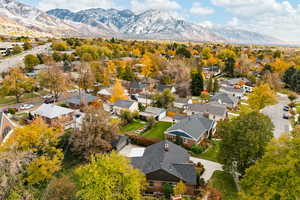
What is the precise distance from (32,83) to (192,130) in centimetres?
4603

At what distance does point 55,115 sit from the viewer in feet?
134

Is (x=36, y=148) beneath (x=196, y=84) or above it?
beneath

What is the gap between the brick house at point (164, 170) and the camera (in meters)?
23.3

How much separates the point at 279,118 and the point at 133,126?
34.1 m

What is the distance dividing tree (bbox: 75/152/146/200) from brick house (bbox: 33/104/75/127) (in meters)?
25.4

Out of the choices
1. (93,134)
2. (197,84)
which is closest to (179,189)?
(93,134)

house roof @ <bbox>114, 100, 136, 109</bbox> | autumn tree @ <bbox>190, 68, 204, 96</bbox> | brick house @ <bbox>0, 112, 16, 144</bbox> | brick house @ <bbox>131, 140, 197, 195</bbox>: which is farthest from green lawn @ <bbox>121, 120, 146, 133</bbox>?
autumn tree @ <bbox>190, 68, 204, 96</bbox>

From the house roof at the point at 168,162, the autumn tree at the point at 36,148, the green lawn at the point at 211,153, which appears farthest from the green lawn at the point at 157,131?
the autumn tree at the point at 36,148

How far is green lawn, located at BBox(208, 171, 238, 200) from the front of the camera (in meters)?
22.8

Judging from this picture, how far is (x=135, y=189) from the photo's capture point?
1842cm

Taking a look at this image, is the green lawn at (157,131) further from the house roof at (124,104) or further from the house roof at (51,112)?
the house roof at (51,112)

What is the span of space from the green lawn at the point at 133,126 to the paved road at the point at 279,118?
25335 mm

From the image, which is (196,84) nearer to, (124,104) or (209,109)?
(209,109)

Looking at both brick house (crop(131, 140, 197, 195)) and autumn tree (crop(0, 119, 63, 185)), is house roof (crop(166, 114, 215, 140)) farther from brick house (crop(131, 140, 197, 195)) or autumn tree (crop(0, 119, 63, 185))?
autumn tree (crop(0, 119, 63, 185))
